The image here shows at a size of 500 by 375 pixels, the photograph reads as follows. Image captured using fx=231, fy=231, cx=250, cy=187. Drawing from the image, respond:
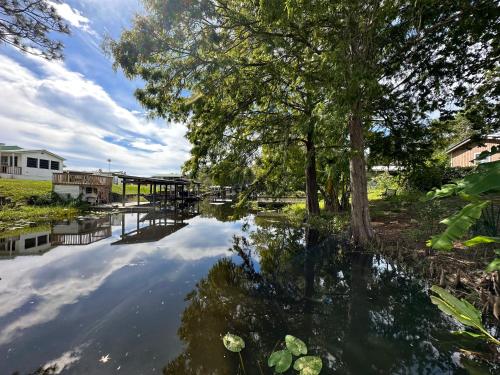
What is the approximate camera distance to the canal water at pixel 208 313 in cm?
311

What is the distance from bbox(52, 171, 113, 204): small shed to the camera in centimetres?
1995

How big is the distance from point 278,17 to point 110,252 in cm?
917

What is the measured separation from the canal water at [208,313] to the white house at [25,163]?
25.6m

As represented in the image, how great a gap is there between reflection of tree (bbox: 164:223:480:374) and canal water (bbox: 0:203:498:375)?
0.8 inches

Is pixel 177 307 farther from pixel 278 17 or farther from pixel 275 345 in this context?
pixel 278 17

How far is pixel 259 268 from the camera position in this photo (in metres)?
7.06

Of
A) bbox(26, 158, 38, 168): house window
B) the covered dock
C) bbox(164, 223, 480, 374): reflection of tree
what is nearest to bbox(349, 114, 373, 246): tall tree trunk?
bbox(164, 223, 480, 374): reflection of tree

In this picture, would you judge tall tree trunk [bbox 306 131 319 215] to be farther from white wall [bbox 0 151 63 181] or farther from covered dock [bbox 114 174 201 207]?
white wall [bbox 0 151 63 181]

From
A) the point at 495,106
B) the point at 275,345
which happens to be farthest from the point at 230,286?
the point at 495,106

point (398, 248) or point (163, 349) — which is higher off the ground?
point (398, 248)

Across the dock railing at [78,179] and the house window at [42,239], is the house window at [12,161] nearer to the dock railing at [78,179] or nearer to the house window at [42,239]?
the dock railing at [78,179]

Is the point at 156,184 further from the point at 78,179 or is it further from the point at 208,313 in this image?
the point at 208,313

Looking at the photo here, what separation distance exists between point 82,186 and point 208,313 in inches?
883

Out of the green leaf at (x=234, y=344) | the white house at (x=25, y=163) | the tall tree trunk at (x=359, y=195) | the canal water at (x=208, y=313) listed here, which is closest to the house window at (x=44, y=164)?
the white house at (x=25, y=163)
